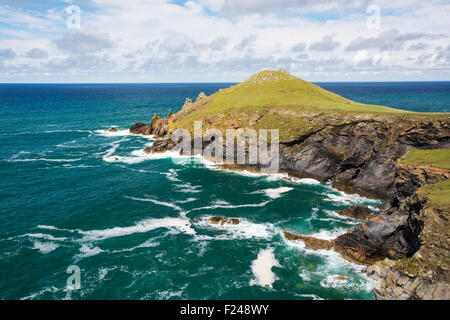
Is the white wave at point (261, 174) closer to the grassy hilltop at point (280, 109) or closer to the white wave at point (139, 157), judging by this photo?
the grassy hilltop at point (280, 109)

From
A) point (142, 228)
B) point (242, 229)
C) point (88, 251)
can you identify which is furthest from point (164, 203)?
point (88, 251)

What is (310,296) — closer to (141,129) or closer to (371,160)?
(371,160)

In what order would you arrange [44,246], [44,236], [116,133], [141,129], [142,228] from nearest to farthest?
[44,246], [44,236], [142,228], [141,129], [116,133]

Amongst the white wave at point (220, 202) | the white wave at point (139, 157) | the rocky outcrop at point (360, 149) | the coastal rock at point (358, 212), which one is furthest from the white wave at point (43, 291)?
the rocky outcrop at point (360, 149)

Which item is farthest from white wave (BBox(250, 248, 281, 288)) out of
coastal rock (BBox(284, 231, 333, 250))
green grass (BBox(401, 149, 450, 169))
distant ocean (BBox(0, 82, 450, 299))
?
green grass (BBox(401, 149, 450, 169))

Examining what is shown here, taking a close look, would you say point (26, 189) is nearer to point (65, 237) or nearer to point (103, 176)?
point (103, 176)
